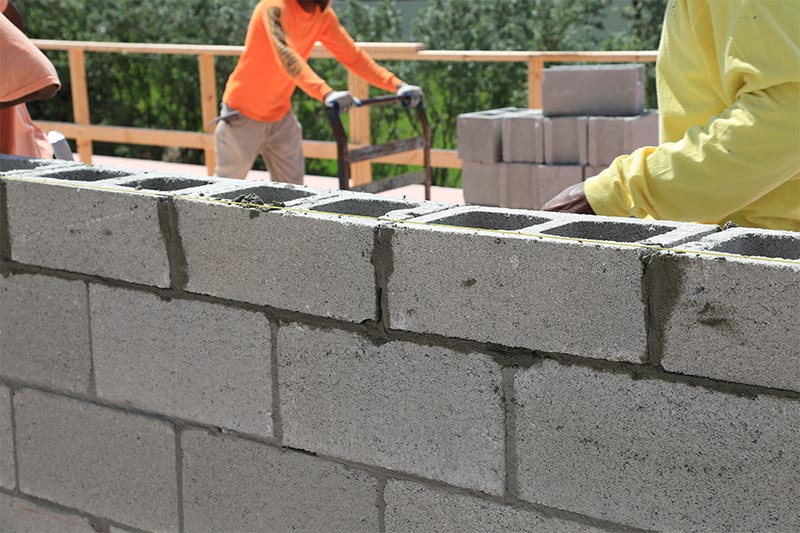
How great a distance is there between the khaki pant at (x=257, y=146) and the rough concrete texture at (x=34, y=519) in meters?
4.25

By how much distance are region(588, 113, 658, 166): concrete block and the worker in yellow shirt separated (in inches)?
213

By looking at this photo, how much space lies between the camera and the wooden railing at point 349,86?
33.7 ft

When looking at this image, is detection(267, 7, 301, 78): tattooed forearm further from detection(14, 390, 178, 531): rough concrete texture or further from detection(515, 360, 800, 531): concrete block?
detection(515, 360, 800, 531): concrete block

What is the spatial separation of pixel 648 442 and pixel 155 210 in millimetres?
1662

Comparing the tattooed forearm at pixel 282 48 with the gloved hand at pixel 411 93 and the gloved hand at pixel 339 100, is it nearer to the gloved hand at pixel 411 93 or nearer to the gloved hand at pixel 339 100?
the gloved hand at pixel 339 100

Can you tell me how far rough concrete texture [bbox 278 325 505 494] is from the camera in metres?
3.16

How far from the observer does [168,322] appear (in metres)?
3.76

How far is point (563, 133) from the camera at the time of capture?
8.96 metres

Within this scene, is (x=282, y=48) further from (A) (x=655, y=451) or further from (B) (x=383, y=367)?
(A) (x=655, y=451)

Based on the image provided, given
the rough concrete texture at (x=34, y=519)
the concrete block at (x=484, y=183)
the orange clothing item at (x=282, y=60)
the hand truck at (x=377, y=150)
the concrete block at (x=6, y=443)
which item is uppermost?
the orange clothing item at (x=282, y=60)

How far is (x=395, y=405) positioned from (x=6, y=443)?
1.73 metres

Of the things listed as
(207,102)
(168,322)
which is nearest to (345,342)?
(168,322)

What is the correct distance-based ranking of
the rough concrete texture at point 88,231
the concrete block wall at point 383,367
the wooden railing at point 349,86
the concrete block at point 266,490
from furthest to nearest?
the wooden railing at point 349,86 < the rough concrete texture at point 88,231 < the concrete block at point 266,490 < the concrete block wall at point 383,367

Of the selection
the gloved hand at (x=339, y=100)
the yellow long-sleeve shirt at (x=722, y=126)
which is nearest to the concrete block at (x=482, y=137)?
the gloved hand at (x=339, y=100)
